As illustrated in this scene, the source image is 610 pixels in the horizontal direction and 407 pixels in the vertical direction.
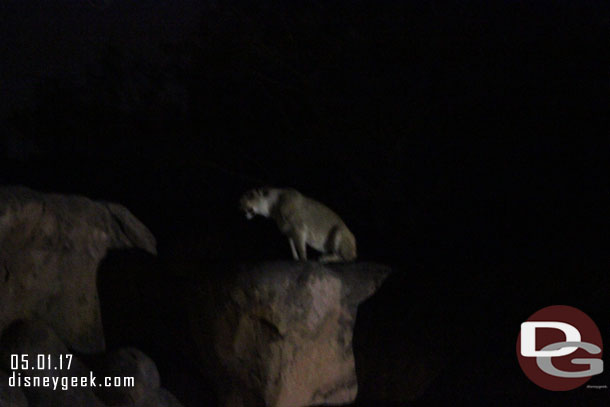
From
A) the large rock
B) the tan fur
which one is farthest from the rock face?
the large rock

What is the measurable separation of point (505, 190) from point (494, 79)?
63.2 inches

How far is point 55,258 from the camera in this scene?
5941 millimetres

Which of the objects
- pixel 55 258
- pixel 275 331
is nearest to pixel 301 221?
pixel 275 331

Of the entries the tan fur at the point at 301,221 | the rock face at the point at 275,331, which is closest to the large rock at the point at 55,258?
the rock face at the point at 275,331

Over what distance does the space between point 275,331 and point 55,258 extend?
228 centimetres

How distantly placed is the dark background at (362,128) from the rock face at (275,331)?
2.31m

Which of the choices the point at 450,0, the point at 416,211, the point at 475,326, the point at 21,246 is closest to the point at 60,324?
the point at 21,246

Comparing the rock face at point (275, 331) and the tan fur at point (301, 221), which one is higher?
Answer: the tan fur at point (301, 221)

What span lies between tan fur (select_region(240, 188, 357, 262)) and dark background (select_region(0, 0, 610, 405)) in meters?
1.88

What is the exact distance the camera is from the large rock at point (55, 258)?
5.60 meters

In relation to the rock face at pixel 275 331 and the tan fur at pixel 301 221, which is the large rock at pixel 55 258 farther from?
the tan fur at pixel 301 221

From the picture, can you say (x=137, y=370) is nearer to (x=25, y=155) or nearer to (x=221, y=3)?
(x=25, y=155)

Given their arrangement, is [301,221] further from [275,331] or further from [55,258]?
[55,258]

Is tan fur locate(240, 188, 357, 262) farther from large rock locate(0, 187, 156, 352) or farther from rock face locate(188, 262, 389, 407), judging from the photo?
large rock locate(0, 187, 156, 352)
